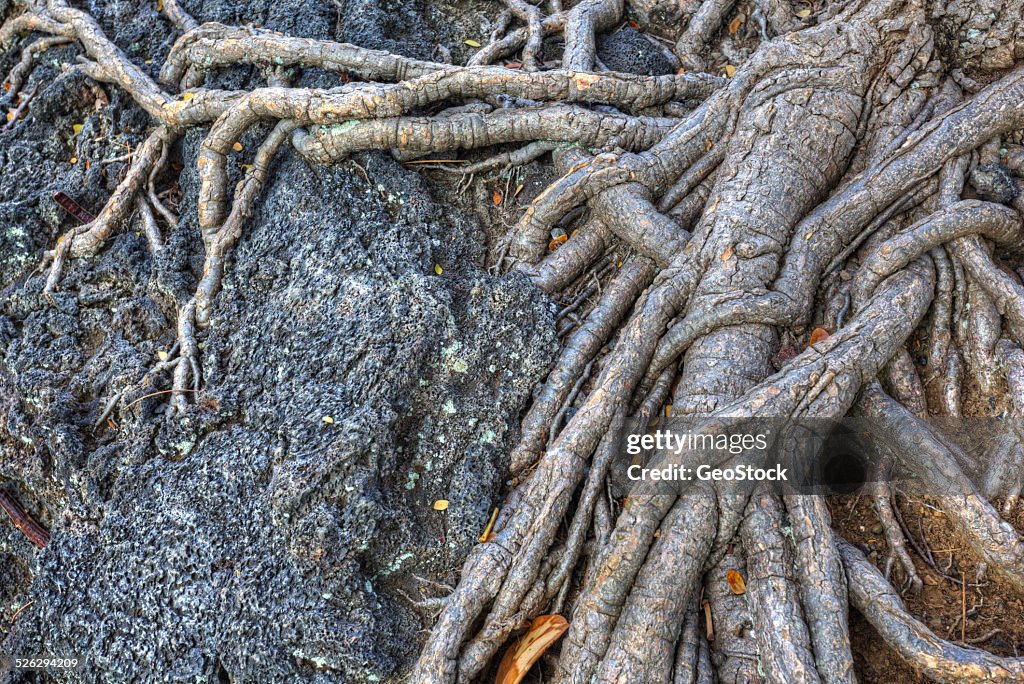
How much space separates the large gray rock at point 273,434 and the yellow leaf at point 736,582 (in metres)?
1.23

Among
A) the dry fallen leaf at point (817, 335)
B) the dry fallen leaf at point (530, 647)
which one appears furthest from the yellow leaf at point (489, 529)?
the dry fallen leaf at point (817, 335)

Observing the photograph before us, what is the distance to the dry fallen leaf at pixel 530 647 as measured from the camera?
11.8 feet

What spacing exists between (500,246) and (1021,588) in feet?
10.5

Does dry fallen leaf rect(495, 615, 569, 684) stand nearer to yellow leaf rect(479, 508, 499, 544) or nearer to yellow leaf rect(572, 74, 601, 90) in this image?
yellow leaf rect(479, 508, 499, 544)

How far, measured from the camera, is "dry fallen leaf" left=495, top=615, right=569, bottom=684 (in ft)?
11.8

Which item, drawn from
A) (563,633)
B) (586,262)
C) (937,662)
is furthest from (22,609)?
(937,662)

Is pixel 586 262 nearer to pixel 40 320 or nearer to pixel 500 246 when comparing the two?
pixel 500 246

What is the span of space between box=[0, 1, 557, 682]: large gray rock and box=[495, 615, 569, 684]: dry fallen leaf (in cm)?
46

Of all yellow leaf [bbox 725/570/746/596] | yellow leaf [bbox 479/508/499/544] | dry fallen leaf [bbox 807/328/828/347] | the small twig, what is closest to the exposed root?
yellow leaf [bbox 725/570/746/596]

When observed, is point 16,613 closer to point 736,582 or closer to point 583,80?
point 736,582

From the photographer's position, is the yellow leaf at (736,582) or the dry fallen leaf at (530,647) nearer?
the yellow leaf at (736,582)

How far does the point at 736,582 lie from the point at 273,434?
7.96ft

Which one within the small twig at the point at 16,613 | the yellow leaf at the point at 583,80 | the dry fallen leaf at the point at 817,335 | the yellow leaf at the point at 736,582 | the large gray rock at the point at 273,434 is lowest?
the small twig at the point at 16,613

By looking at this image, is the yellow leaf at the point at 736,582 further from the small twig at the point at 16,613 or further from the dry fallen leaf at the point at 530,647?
the small twig at the point at 16,613
